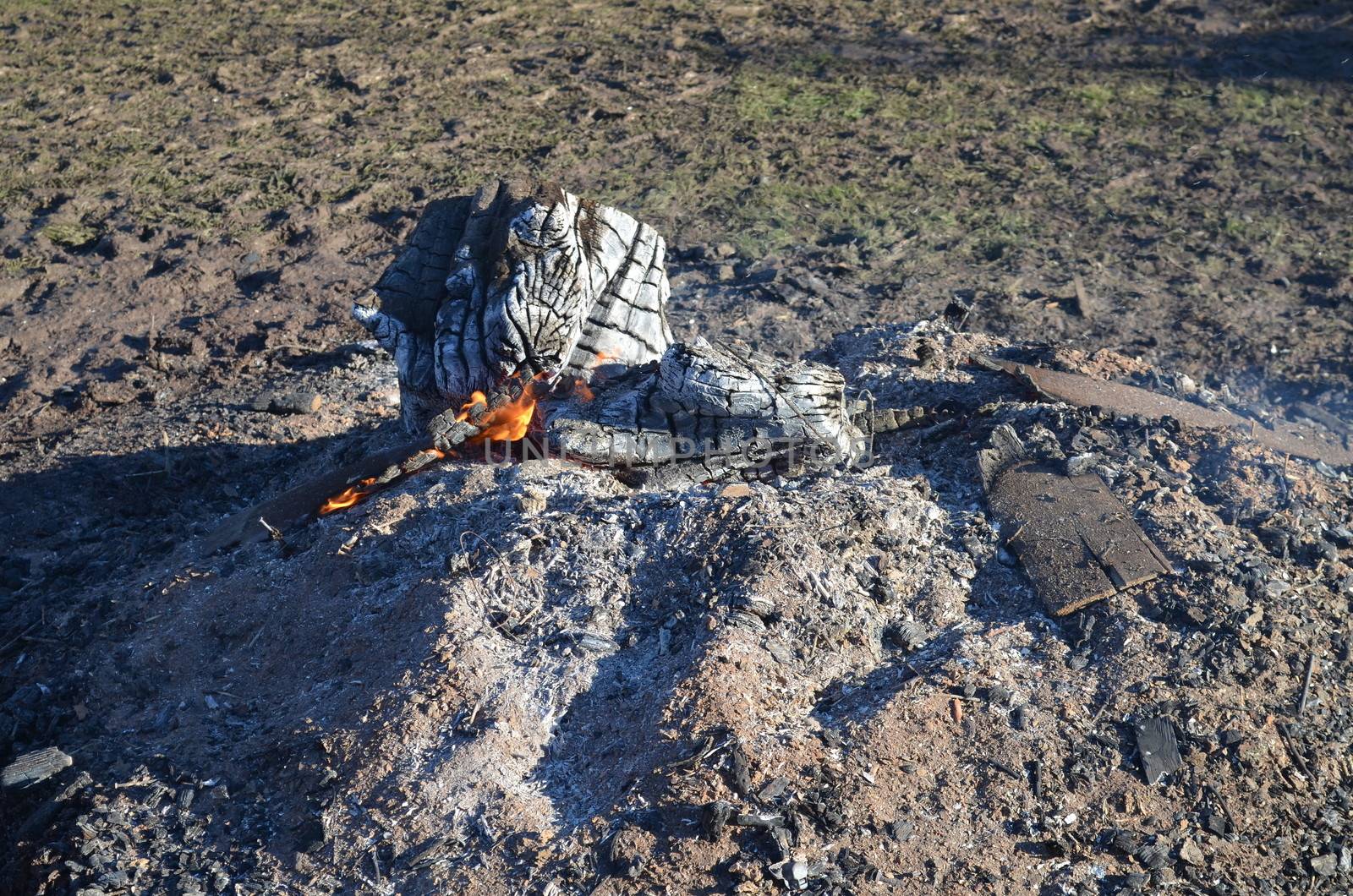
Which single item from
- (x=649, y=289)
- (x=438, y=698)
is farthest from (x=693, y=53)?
(x=438, y=698)

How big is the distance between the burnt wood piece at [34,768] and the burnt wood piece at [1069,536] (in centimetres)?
461

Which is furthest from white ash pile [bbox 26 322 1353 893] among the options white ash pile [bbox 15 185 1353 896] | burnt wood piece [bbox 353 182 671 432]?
burnt wood piece [bbox 353 182 671 432]

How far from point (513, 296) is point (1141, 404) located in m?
3.86

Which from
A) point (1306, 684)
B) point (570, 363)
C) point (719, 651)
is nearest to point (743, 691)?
point (719, 651)

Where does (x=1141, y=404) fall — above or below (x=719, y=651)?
below

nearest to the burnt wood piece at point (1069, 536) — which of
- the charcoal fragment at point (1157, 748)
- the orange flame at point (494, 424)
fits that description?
the charcoal fragment at point (1157, 748)

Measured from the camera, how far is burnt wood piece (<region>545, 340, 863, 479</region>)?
19.8ft

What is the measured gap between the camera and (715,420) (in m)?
6.16

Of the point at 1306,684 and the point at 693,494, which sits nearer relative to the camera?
the point at 1306,684

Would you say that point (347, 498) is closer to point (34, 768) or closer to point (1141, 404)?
point (34, 768)

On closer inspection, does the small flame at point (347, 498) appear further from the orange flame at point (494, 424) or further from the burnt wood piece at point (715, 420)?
the burnt wood piece at point (715, 420)

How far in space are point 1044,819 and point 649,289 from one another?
3748mm

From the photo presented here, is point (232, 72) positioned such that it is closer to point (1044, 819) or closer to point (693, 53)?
point (693, 53)

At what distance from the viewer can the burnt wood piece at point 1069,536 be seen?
18.1ft
